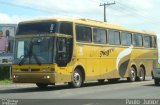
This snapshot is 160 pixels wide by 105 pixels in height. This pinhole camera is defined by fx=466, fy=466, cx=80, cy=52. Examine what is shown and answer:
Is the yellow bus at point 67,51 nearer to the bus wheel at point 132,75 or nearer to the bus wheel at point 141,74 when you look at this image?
the bus wheel at point 132,75

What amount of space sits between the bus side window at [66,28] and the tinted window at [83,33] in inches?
28.2

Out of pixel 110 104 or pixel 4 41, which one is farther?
pixel 4 41

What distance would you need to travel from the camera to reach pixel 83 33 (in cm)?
2505

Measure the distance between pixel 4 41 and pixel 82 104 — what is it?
24.8 metres

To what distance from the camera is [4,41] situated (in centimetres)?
3950

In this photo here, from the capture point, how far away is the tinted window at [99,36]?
1036 inches

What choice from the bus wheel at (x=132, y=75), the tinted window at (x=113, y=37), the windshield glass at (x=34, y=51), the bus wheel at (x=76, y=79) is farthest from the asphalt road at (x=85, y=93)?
the bus wheel at (x=132, y=75)

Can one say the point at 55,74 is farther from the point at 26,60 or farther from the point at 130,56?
the point at 130,56

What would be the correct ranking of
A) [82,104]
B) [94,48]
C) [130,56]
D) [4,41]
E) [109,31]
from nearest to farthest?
1. [82,104]
2. [94,48]
3. [109,31]
4. [130,56]
5. [4,41]

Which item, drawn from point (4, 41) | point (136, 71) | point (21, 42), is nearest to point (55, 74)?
point (21, 42)

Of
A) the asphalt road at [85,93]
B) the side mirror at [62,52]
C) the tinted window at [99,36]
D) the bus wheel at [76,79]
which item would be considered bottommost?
the asphalt road at [85,93]

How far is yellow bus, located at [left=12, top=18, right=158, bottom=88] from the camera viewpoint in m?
22.7

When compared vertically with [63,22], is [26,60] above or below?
below

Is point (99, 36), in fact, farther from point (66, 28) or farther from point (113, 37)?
point (66, 28)
